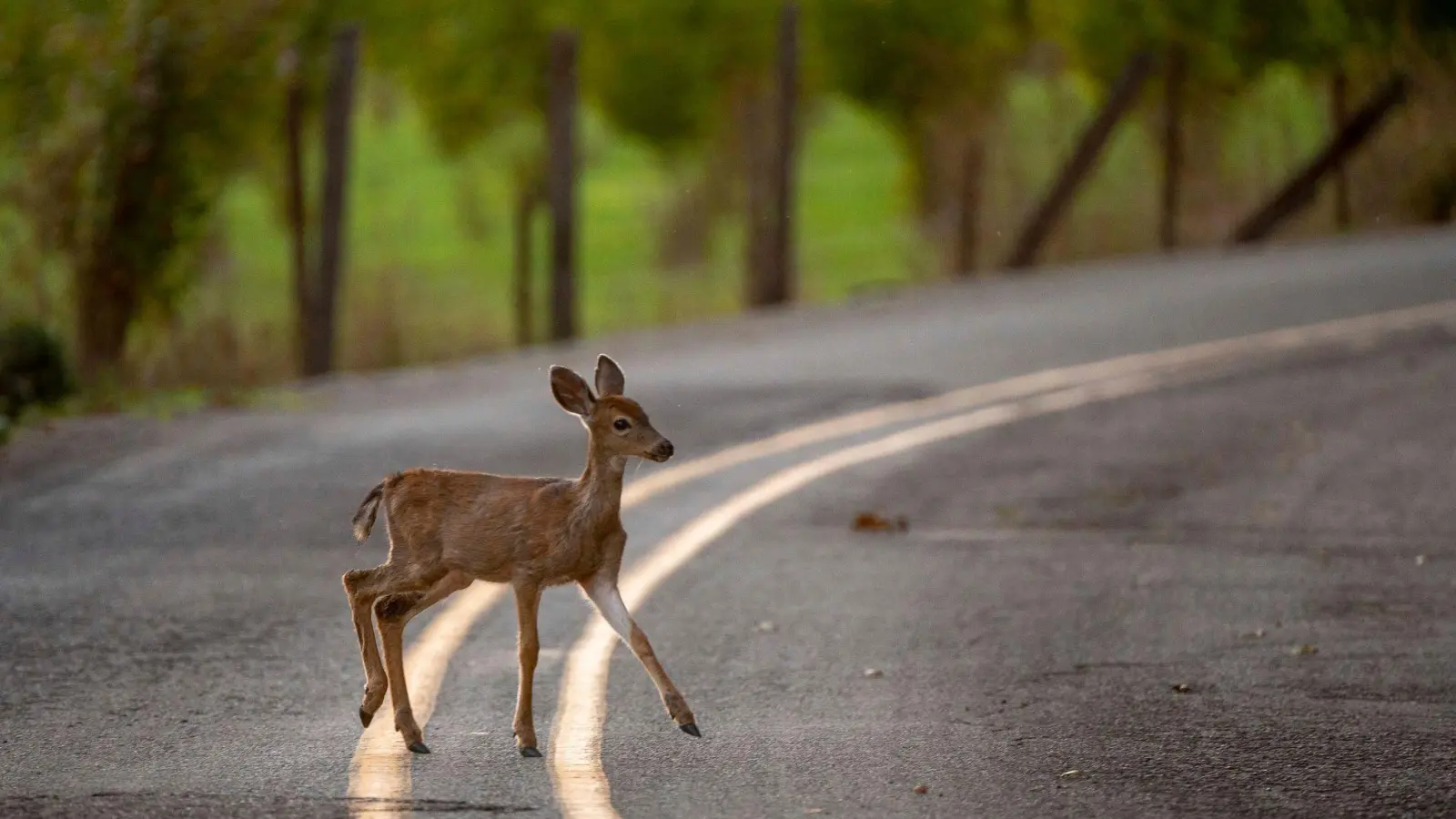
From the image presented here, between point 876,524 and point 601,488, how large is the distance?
188 inches

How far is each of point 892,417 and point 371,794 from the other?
30.1 ft

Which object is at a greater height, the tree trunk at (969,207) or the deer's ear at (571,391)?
the deer's ear at (571,391)

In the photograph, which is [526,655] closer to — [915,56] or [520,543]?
[520,543]

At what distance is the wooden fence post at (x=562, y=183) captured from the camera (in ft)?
68.2

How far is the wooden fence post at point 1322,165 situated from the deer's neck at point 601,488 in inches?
769

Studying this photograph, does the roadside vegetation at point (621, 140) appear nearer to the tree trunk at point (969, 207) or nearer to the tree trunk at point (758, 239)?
the tree trunk at point (969, 207)

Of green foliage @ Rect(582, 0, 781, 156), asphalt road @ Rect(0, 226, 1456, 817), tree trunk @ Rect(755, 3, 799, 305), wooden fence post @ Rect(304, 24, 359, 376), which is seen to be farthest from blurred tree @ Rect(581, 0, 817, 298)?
asphalt road @ Rect(0, 226, 1456, 817)

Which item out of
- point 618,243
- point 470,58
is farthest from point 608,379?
point 618,243

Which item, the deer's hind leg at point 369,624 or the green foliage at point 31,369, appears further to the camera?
the green foliage at point 31,369

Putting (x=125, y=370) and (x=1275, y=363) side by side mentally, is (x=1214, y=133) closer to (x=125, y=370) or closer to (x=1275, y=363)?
(x=1275, y=363)

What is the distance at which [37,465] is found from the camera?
1302 cm

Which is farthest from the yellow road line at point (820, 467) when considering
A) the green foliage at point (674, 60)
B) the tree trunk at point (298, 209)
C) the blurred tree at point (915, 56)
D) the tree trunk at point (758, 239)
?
the green foliage at point (674, 60)

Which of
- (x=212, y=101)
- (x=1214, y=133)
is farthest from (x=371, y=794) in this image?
(x=1214, y=133)

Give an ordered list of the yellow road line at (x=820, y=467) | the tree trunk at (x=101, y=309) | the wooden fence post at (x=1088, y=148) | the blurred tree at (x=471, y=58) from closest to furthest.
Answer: the yellow road line at (x=820, y=467) → the tree trunk at (x=101, y=309) → the wooden fence post at (x=1088, y=148) → the blurred tree at (x=471, y=58)
